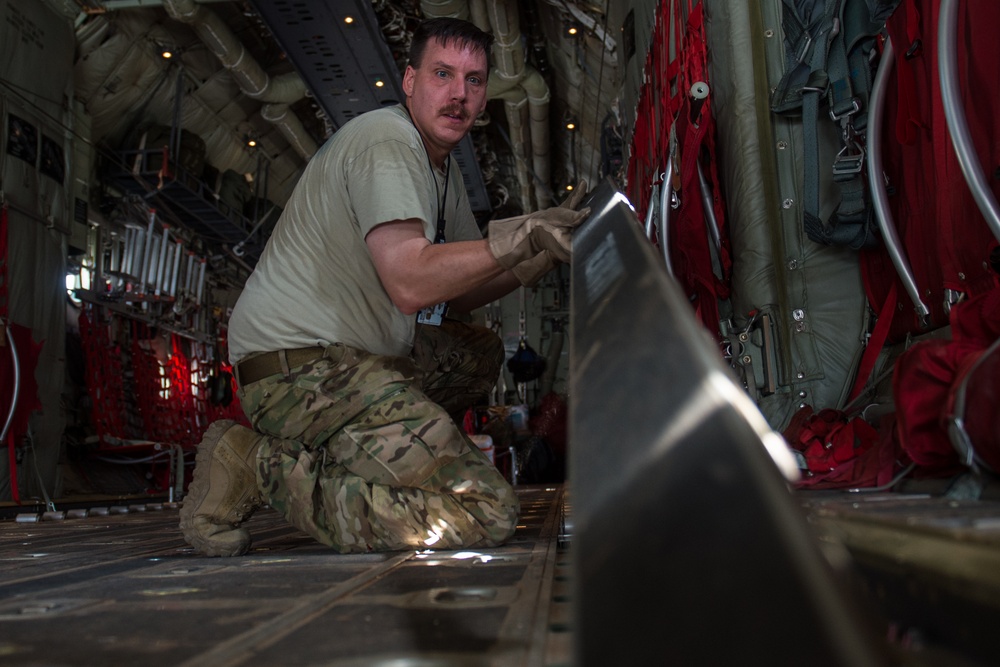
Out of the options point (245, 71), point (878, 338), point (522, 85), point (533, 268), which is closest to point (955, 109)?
point (878, 338)

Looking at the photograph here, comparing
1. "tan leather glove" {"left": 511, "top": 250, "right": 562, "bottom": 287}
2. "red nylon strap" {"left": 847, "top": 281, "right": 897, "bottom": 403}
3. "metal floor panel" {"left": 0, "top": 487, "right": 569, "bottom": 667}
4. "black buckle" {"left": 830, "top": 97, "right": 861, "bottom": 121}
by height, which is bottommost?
"metal floor panel" {"left": 0, "top": 487, "right": 569, "bottom": 667}

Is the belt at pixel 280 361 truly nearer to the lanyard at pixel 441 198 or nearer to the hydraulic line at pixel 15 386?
the lanyard at pixel 441 198

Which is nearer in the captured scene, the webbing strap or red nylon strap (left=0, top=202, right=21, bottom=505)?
the webbing strap

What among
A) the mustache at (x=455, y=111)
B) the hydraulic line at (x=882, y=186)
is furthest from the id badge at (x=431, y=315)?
the hydraulic line at (x=882, y=186)

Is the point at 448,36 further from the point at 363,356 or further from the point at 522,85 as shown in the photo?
the point at 522,85

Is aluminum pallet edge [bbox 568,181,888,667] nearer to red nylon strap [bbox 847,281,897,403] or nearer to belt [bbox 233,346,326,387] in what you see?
belt [bbox 233,346,326,387]

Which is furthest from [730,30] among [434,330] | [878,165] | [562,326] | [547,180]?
[562,326]

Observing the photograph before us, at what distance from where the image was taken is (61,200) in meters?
6.48

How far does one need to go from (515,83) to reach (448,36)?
4314 mm

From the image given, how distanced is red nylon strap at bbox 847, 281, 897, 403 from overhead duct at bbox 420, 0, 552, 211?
404 centimetres

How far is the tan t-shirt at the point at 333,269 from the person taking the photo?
7.57 feet

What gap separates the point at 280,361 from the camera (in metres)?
2.31

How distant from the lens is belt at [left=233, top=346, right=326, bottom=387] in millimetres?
2311

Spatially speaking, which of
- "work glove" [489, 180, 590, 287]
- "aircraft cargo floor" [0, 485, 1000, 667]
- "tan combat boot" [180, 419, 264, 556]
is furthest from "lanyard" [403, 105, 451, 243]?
"aircraft cargo floor" [0, 485, 1000, 667]
